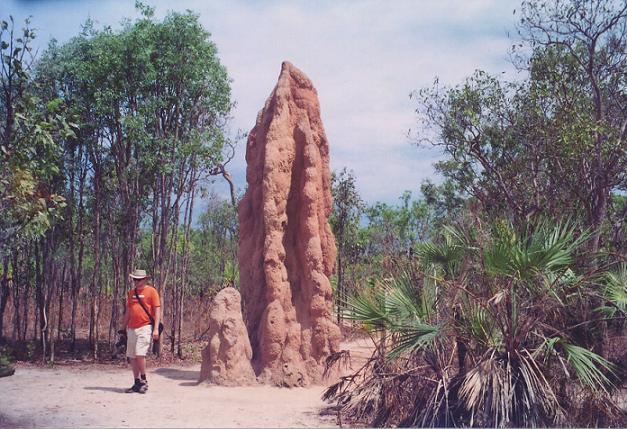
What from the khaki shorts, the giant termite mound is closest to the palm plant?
the giant termite mound

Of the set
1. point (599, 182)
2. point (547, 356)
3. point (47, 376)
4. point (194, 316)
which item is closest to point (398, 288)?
point (547, 356)

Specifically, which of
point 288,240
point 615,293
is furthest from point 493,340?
point 288,240

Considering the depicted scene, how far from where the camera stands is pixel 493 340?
690 centimetres

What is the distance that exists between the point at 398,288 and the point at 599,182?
16.7 feet

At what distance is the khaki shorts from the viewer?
9.32 metres

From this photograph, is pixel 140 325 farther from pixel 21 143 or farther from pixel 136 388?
pixel 21 143

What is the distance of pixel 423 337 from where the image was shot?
6.91 meters

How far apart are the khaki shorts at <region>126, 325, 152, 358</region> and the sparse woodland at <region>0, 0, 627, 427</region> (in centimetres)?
204

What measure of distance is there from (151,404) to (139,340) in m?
1.09

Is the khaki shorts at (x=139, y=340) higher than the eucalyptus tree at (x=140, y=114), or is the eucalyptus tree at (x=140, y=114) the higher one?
the eucalyptus tree at (x=140, y=114)

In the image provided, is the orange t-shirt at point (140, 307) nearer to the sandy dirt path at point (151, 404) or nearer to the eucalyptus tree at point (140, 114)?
the sandy dirt path at point (151, 404)

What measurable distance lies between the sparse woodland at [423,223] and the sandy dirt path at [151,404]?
78 cm

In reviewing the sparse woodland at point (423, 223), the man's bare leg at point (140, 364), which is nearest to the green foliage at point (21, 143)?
the sparse woodland at point (423, 223)

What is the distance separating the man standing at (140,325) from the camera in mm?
9406
